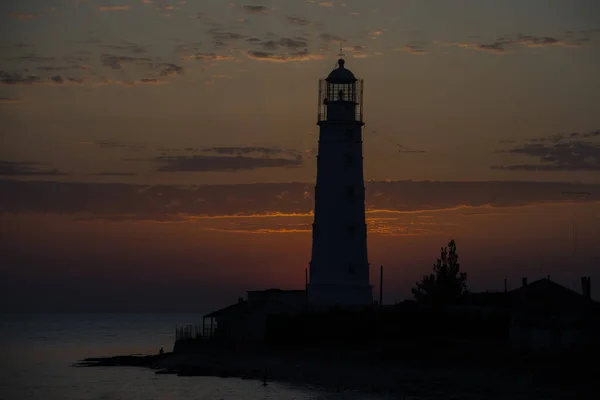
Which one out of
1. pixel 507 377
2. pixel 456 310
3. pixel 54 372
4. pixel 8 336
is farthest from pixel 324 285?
pixel 8 336

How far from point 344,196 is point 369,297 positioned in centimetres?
652

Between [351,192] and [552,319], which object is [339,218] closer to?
[351,192]

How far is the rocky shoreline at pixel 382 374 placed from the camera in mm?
50250

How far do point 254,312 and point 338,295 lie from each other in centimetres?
556

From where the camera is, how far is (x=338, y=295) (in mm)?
68625

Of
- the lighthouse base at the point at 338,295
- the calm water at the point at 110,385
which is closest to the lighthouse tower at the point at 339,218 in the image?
the lighthouse base at the point at 338,295

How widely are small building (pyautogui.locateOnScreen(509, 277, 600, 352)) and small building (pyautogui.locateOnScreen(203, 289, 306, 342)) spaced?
15.0 meters

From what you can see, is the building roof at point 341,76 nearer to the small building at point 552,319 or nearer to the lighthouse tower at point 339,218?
the lighthouse tower at point 339,218

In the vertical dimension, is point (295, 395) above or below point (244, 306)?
below

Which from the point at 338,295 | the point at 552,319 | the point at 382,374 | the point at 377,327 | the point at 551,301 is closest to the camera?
the point at 382,374

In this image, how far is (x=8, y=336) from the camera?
15412 cm

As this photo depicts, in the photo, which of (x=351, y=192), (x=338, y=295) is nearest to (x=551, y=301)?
(x=338, y=295)

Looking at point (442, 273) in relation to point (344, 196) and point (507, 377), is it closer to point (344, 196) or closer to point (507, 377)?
point (344, 196)

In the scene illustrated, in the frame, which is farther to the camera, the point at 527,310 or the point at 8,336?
the point at 8,336
